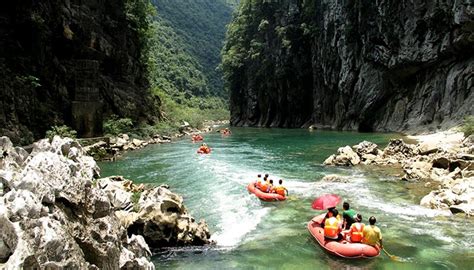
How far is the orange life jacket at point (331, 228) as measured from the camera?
10.3 meters

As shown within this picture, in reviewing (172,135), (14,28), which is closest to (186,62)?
(172,135)

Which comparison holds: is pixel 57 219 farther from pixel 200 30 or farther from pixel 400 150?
pixel 200 30

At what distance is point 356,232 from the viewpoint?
10.1 metres

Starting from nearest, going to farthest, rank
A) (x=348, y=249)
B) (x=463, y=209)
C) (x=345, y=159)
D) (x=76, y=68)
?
(x=348, y=249)
(x=463, y=209)
(x=345, y=159)
(x=76, y=68)

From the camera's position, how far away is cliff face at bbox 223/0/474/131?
119 feet

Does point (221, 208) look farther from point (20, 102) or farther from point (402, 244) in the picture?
point (20, 102)

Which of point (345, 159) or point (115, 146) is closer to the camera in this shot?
point (345, 159)

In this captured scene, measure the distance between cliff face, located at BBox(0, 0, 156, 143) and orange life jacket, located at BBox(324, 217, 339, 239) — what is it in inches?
709

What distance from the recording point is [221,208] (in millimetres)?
14562

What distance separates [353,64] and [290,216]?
40.7m

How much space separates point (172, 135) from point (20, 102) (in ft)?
72.9

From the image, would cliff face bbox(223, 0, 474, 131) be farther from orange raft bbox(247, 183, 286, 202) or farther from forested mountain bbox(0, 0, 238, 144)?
orange raft bbox(247, 183, 286, 202)

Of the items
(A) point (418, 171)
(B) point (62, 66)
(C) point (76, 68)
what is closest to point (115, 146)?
(C) point (76, 68)

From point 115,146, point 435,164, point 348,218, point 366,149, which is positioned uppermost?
point 435,164
